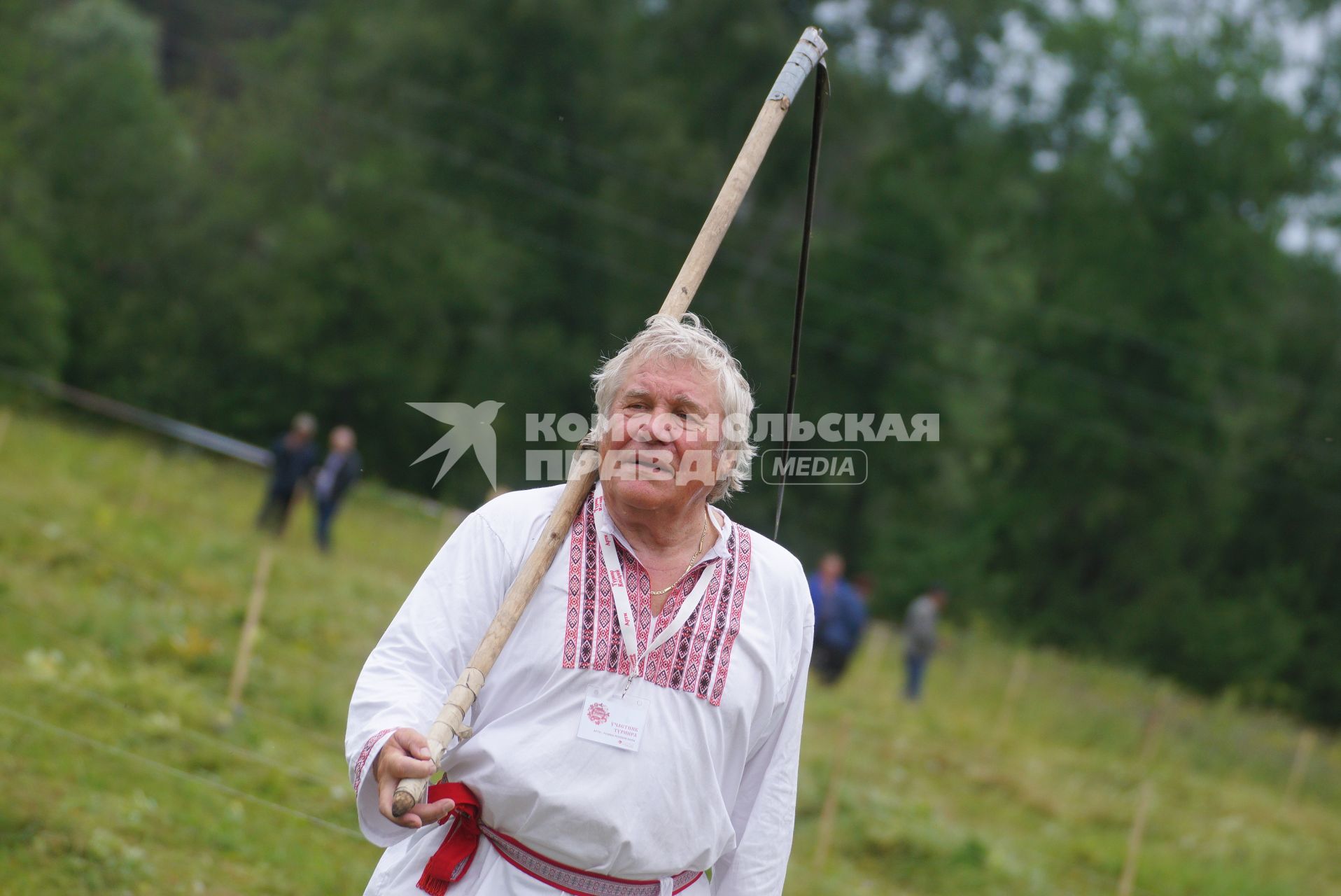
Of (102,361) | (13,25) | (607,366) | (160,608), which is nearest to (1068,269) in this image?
(102,361)

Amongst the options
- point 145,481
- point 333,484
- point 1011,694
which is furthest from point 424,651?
point 145,481

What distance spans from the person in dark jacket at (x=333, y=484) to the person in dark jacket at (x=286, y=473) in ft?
0.75

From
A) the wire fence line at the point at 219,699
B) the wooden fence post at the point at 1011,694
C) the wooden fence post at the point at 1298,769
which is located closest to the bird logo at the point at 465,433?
the wooden fence post at the point at 1011,694

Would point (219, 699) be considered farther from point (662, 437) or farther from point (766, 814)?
point (662, 437)

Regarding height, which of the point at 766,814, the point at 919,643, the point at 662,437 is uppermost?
the point at 662,437

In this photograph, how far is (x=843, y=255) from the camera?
2886 centimetres

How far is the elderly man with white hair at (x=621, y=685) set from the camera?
8.25 feet

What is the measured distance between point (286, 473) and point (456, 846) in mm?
12595

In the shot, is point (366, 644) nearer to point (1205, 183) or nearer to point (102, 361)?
point (102, 361)

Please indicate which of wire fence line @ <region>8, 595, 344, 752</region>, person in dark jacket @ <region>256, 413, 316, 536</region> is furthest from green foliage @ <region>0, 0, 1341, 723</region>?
wire fence line @ <region>8, 595, 344, 752</region>

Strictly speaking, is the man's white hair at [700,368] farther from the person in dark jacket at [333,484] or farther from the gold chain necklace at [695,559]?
the person in dark jacket at [333,484]

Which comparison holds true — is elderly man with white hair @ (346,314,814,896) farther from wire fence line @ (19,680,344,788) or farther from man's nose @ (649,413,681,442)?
wire fence line @ (19,680,344,788)

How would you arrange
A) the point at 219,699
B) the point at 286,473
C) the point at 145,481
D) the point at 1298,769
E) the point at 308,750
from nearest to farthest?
the point at 308,750, the point at 219,699, the point at 286,473, the point at 1298,769, the point at 145,481

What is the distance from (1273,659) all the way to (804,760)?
883 inches
